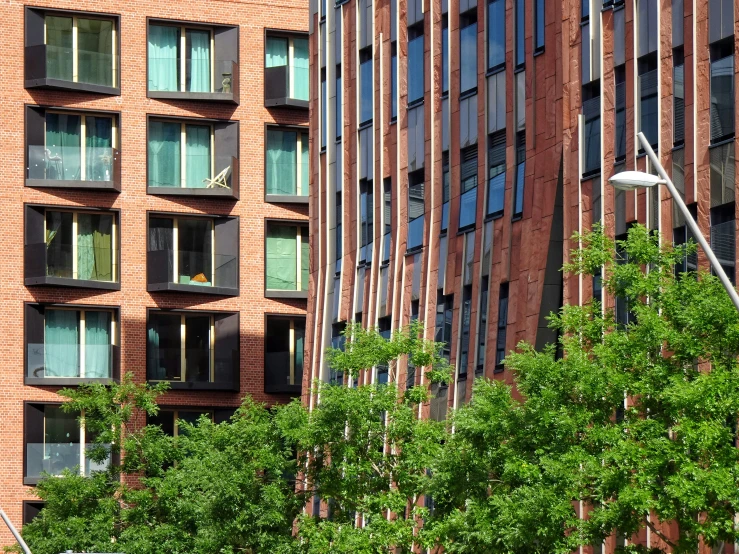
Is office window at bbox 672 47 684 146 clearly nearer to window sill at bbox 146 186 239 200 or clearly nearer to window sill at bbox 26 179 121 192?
window sill at bbox 146 186 239 200

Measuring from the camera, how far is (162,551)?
44.6 meters

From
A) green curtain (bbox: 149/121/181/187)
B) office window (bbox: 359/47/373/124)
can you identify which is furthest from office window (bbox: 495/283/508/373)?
green curtain (bbox: 149/121/181/187)

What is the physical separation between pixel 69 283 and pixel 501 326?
79.1 feet

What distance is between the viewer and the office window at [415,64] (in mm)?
48656

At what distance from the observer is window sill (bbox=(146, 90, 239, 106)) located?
6400 cm

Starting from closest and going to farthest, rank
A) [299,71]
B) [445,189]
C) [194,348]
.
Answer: [445,189] < [194,348] < [299,71]

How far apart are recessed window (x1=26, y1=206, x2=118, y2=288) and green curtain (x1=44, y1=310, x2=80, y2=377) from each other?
5.24 feet

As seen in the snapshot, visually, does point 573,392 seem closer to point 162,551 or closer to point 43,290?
point 162,551

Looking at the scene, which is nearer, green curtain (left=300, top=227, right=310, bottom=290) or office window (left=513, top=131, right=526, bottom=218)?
office window (left=513, top=131, right=526, bottom=218)

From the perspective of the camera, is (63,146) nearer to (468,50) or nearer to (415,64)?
(415,64)

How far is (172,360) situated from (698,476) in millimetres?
40756

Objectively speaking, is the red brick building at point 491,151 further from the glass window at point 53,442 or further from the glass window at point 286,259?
the glass window at point 53,442

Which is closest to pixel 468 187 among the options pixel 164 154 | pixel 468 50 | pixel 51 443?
pixel 468 50

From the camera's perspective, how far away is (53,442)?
61.9 meters
